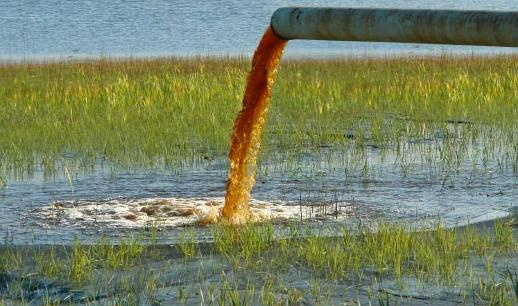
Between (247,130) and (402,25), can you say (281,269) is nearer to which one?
(402,25)

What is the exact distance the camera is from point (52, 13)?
52031 mm

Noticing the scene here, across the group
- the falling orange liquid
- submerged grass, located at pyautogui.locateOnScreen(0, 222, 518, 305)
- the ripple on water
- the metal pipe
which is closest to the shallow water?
the ripple on water

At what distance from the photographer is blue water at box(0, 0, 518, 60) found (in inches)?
1332

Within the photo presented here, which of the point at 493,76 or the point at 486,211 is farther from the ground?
the point at 493,76

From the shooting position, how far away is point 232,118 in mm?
13094

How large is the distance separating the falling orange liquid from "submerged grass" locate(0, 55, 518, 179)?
178cm

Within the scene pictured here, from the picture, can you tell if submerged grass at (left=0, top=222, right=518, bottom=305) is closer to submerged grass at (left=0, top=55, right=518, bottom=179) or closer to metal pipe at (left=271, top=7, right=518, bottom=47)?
metal pipe at (left=271, top=7, right=518, bottom=47)

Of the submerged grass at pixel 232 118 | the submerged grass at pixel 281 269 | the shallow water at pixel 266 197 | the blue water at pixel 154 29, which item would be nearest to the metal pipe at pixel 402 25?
the submerged grass at pixel 281 269

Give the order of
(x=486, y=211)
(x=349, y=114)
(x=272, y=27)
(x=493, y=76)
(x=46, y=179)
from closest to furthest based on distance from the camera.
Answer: (x=272, y=27) → (x=486, y=211) → (x=46, y=179) → (x=349, y=114) → (x=493, y=76)

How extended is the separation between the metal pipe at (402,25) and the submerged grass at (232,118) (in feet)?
11.6

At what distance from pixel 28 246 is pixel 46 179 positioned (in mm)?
2820

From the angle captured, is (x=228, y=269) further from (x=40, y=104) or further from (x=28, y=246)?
(x=40, y=104)

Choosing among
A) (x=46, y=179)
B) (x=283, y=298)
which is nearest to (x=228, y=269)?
(x=283, y=298)

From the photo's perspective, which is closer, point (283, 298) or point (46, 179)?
point (283, 298)
